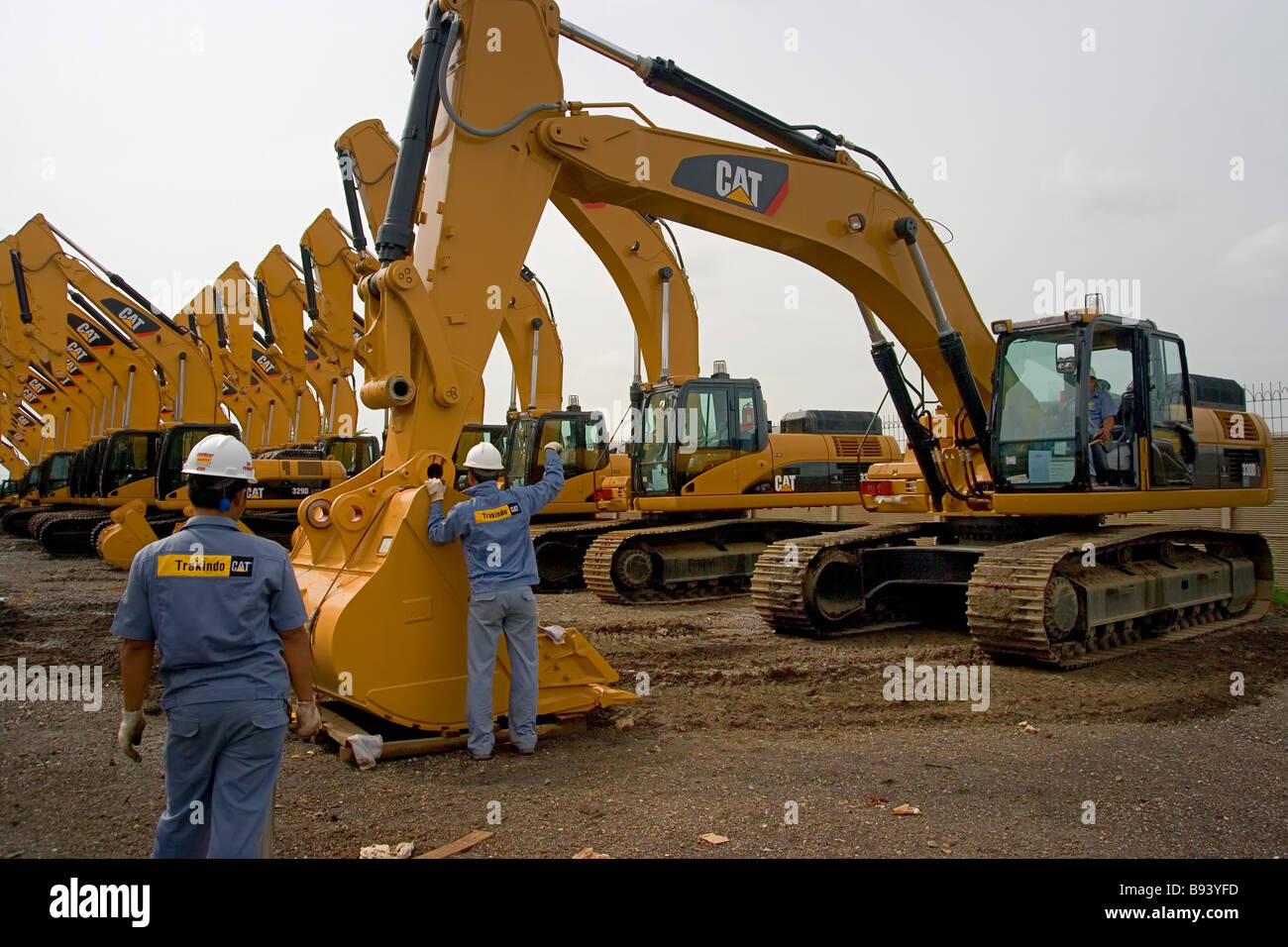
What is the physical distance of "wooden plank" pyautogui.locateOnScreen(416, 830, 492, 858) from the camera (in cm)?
404

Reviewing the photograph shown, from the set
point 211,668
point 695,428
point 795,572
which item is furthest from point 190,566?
point 695,428

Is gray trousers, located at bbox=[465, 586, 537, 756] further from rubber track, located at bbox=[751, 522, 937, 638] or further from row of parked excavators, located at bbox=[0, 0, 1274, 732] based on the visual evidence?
rubber track, located at bbox=[751, 522, 937, 638]

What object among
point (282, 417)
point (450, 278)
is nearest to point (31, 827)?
point (450, 278)

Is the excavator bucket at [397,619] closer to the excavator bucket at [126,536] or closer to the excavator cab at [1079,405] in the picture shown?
the excavator cab at [1079,405]

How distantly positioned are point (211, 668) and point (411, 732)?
2736mm

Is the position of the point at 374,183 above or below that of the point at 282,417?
above

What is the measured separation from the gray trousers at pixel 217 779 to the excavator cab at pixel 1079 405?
692 cm

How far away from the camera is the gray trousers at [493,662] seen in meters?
5.43

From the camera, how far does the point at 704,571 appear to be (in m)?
12.6

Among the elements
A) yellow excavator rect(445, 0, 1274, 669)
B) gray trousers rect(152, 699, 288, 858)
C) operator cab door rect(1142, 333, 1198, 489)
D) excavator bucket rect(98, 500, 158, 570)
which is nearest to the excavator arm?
excavator bucket rect(98, 500, 158, 570)

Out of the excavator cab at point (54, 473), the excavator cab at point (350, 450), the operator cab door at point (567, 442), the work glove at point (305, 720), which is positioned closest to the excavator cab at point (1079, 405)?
the work glove at point (305, 720)

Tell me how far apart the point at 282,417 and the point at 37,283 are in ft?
23.5
